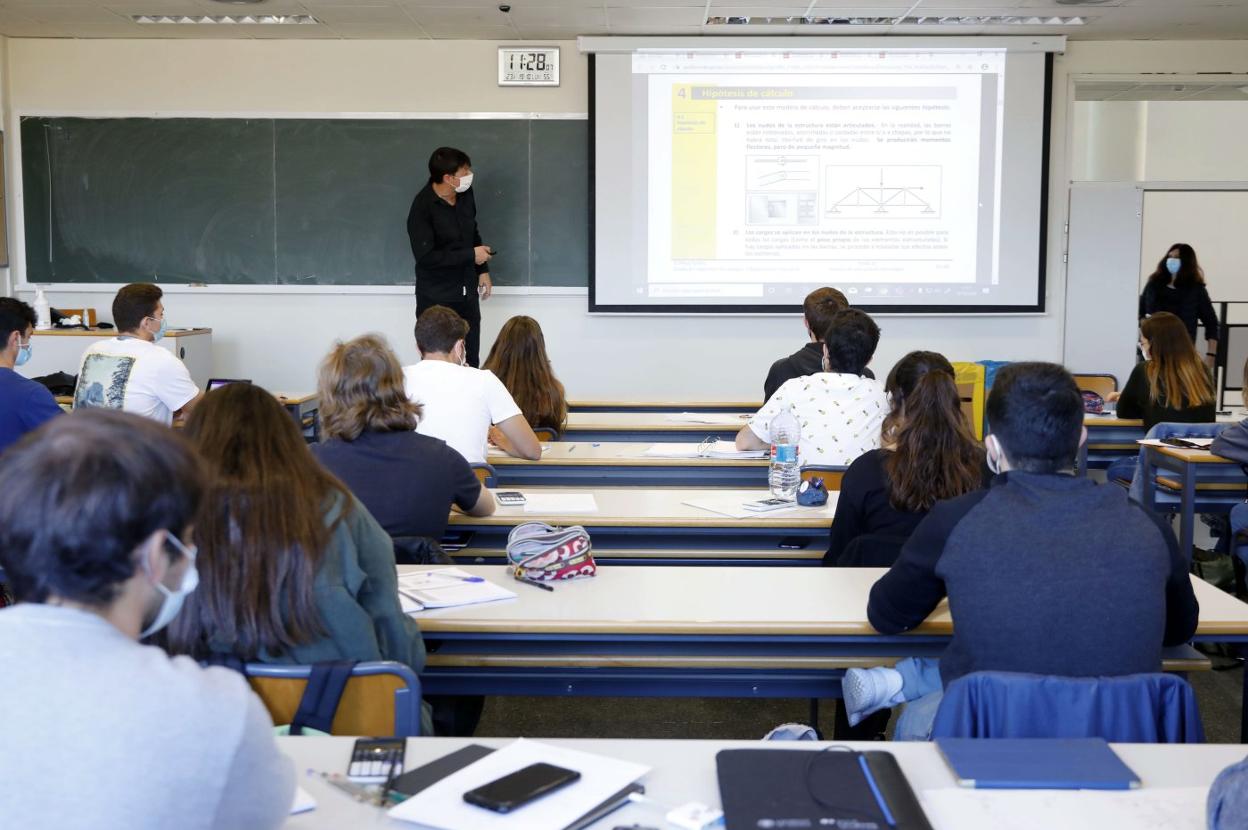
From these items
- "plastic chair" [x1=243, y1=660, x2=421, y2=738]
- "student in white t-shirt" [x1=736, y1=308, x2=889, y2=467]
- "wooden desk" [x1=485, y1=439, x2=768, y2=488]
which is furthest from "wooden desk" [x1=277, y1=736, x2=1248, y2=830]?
"wooden desk" [x1=485, y1=439, x2=768, y2=488]

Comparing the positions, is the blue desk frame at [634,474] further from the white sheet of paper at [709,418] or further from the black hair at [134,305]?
the black hair at [134,305]

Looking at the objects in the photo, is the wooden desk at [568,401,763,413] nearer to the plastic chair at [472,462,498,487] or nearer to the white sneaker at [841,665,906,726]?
the plastic chair at [472,462,498,487]

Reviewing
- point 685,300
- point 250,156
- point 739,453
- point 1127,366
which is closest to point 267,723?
point 739,453

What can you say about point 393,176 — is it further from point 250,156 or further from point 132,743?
point 132,743

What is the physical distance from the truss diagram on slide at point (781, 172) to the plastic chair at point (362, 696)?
251 inches

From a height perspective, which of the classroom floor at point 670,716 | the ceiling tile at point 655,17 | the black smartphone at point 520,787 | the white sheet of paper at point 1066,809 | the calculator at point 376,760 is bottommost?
the classroom floor at point 670,716

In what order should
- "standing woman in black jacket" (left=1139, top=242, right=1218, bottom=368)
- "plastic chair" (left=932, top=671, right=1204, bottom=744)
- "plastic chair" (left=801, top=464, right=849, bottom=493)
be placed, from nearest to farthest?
"plastic chair" (left=932, top=671, right=1204, bottom=744) → "plastic chair" (left=801, top=464, right=849, bottom=493) → "standing woman in black jacket" (left=1139, top=242, right=1218, bottom=368)

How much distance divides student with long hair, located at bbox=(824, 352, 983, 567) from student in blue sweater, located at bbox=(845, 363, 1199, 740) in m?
0.76

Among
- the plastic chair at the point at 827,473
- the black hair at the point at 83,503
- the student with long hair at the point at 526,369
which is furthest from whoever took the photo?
the student with long hair at the point at 526,369

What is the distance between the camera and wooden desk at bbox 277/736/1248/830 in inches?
56.6

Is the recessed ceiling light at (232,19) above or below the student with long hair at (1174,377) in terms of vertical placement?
above

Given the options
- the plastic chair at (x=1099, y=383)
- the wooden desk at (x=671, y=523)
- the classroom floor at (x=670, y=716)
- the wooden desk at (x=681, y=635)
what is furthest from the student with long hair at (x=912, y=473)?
the plastic chair at (x=1099, y=383)

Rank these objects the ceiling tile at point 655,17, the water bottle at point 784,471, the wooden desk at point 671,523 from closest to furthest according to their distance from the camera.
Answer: the wooden desk at point 671,523, the water bottle at point 784,471, the ceiling tile at point 655,17

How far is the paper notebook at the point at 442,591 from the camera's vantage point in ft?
7.88
